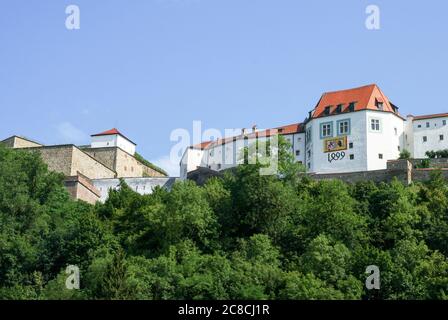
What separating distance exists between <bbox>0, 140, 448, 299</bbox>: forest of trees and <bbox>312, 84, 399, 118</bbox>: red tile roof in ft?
38.5

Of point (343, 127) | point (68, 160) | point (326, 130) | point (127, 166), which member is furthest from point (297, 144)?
point (68, 160)

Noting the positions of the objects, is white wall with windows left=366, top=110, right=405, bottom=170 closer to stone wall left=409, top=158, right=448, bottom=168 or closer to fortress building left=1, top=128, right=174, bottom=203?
stone wall left=409, top=158, right=448, bottom=168

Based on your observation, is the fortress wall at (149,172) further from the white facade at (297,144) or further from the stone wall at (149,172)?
the white facade at (297,144)

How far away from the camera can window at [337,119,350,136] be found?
72.6 metres

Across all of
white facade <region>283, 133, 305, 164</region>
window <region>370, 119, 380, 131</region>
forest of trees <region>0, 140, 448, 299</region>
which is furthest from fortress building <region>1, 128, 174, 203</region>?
window <region>370, 119, 380, 131</region>

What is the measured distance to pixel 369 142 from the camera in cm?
7119

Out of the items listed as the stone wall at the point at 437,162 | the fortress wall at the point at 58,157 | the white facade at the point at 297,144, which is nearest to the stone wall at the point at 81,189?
the fortress wall at the point at 58,157

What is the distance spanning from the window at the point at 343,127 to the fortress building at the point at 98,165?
46.0 feet

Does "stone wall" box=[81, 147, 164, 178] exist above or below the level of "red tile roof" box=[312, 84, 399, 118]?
below

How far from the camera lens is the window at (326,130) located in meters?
73.3

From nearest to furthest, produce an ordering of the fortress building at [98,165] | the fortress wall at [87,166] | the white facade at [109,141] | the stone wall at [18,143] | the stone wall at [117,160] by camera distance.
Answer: the fortress building at [98,165], the fortress wall at [87,166], the stone wall at [18,143], the stone wall at [117,160], the white facade at [109,141]
